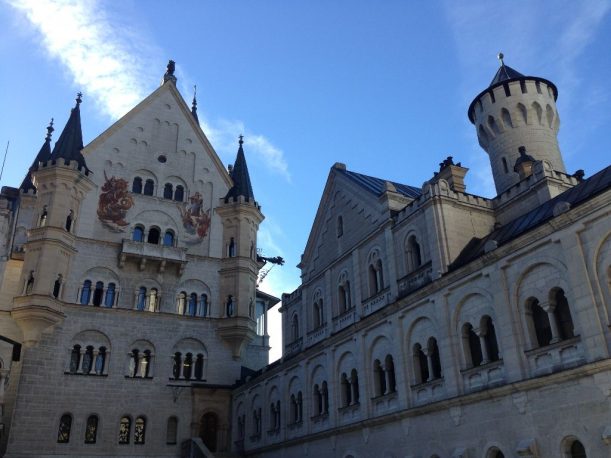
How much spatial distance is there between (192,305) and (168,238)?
5.89 metres

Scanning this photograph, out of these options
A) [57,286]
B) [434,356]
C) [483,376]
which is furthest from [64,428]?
[483,376]

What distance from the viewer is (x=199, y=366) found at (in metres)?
43.2

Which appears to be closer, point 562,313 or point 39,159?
point 562,313

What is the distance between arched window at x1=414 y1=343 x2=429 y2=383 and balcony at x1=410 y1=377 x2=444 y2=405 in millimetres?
474

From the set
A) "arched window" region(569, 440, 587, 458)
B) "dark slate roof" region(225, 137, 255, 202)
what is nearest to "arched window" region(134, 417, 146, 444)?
"dark slate roof" region(225, 137, 255, 202)

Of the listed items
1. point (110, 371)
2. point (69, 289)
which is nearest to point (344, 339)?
point (110, 371)

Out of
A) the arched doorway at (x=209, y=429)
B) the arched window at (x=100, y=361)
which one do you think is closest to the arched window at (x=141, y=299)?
the arched window at (x=100, y=361)

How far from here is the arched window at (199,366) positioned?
4278cm

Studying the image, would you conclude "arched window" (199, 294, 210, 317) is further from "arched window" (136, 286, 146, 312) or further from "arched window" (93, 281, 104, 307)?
"arched window" (93, 281, 104, 307)

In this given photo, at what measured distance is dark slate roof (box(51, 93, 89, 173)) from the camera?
43.2 meters

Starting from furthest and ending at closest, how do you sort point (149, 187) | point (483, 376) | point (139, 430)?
point (149, 187) < point (139, 430) < point (483, 376)

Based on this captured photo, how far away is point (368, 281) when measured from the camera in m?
29.5

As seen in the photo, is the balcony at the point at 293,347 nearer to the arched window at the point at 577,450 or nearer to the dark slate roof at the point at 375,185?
the dark slate roof at the point at 375,185

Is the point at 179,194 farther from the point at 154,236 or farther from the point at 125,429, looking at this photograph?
the point at 125,429
